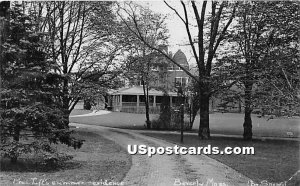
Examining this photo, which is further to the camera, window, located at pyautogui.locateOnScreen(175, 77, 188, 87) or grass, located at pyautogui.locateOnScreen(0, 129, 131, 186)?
window, located at pyautogui.locateOnScreen(175, 77, 188, 87)

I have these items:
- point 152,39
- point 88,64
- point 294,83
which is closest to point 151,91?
point 152,39

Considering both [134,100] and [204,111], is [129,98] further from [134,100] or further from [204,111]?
[204,111]

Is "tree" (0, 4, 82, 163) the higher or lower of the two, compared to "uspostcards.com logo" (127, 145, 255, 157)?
higher

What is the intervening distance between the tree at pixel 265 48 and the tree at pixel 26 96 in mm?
3816

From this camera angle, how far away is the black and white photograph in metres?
6.54

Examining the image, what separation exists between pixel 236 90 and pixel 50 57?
556 centimetres

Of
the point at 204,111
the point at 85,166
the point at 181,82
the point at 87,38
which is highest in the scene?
the point at 87,38

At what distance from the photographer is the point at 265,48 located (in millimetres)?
9172

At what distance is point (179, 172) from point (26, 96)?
10.4 feet

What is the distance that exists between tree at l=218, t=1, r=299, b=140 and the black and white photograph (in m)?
0.03

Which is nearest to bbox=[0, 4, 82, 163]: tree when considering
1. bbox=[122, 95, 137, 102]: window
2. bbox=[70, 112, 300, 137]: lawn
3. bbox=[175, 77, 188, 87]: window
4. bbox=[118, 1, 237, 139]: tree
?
bbox=[70, 112, 300, 137]: lawn

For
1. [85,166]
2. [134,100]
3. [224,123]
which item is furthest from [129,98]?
[85,166]

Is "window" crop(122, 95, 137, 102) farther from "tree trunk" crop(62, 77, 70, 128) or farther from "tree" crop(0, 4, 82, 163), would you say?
"tree" crop(0, 4, 82, 163)

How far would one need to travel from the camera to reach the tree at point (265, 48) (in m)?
6.20
